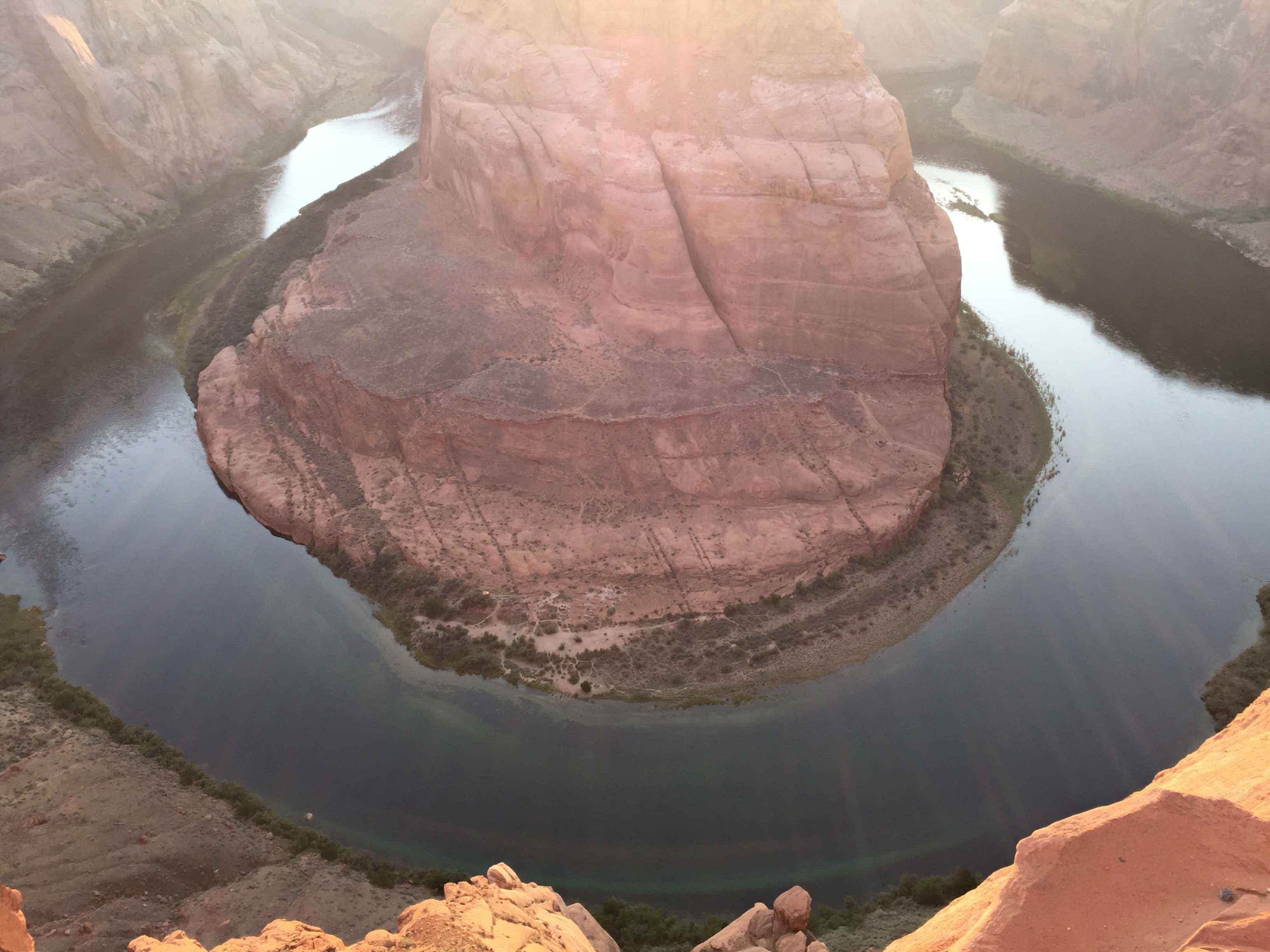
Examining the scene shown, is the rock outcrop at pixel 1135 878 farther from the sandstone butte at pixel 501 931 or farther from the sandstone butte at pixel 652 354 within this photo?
the sandstone butte at pixel 652 354

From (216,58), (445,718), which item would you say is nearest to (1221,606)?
(445,718)

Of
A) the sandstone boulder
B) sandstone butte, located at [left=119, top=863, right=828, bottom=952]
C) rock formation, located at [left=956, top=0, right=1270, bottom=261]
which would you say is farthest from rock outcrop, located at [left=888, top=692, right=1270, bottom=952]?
rock formation, located at [left=956, top=0, right=1270, bottom=261]

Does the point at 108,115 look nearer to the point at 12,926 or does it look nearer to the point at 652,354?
the point at 652,354

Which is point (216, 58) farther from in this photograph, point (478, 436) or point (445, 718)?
point (445, 718)

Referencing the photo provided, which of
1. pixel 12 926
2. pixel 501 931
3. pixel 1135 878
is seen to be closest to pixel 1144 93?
pixel 1135 878

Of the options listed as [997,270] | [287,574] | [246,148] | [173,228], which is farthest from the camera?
[246,148]

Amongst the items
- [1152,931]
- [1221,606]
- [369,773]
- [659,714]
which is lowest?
[369,773]

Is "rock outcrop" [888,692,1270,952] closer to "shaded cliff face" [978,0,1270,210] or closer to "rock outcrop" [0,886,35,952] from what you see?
"rock outcrop" [0,886,35,952]
